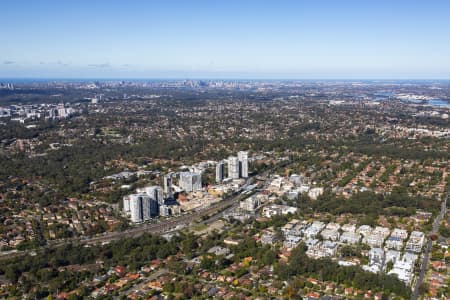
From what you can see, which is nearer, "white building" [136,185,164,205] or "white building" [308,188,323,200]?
"white building" [136,185,164,205]

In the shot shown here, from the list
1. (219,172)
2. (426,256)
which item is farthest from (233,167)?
(426,256)

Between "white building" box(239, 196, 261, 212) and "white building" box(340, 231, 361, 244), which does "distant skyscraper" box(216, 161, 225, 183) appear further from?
"white building" box(340, 231, 361, 244)

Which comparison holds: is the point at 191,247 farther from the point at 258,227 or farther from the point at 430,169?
the point at 430,169

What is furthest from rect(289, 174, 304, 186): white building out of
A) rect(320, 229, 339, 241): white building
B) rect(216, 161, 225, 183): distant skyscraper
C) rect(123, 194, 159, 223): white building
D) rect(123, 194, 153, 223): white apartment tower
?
rect(123, 194, 153, 223): white apartment tower

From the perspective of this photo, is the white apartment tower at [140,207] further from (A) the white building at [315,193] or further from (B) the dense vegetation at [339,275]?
(A) the white building at [315,193]

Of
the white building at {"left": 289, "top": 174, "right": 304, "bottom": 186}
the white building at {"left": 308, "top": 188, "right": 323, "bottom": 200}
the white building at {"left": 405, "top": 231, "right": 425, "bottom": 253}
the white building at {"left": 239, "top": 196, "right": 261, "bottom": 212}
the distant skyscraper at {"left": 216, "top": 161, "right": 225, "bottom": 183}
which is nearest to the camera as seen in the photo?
the white building at {"left": 405, "top": 231, "right": 425, "bottom": 253}

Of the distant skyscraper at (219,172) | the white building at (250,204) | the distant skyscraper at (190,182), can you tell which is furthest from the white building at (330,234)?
the distant skyscraper at (219,172)
